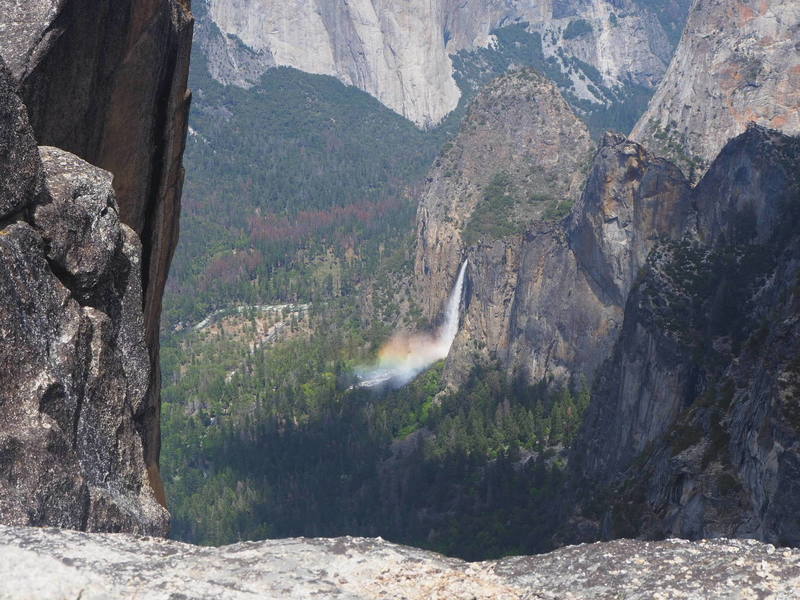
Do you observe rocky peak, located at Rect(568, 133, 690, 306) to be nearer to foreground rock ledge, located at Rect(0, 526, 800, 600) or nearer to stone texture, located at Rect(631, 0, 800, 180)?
stone texture, located at Rect(631, 0, 800, 180)

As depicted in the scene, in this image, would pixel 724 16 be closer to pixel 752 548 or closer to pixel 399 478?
pixel 399 478

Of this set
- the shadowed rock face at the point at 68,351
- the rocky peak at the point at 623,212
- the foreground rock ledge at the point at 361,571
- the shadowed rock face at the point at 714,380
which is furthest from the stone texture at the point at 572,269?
the foreground rock ledge at the point at 361,571

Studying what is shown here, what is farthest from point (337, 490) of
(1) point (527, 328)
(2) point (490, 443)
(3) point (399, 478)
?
(1) point (527, 328)

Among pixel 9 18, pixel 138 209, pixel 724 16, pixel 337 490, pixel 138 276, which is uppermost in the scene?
pixel 724 16

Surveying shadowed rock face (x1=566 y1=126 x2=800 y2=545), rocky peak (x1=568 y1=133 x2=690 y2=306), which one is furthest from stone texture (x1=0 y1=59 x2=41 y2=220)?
rocky peak (x1=568 y1=133 x2=690 y2=306)

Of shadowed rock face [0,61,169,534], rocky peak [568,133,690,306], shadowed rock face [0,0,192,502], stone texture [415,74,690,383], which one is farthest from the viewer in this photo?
stone texture [415,74,690,383]

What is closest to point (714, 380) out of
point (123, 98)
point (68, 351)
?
point (123, 98)
